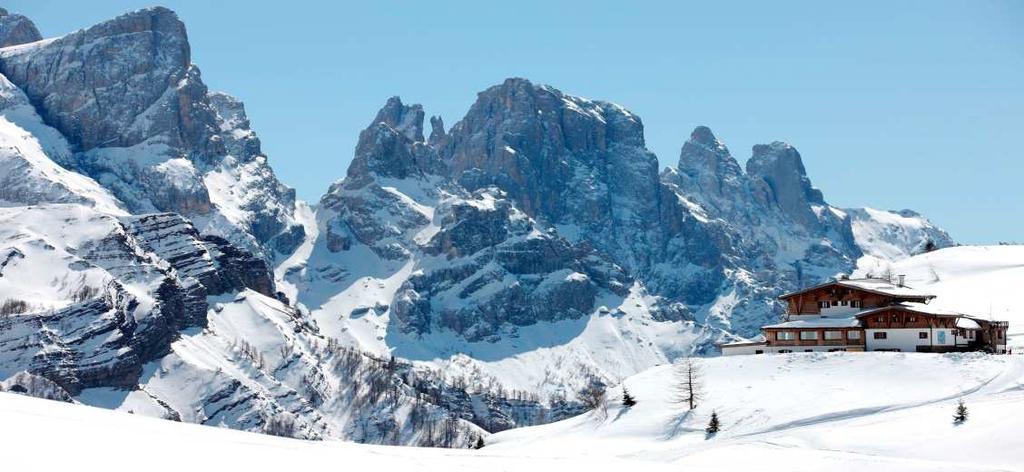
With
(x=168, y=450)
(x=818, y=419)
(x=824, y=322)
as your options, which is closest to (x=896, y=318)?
(x=824, y=322)

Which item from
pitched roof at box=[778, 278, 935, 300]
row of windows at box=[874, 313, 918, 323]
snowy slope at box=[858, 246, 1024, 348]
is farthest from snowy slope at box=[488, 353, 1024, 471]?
snowy slope at box=[858, 246, 1024, 348]

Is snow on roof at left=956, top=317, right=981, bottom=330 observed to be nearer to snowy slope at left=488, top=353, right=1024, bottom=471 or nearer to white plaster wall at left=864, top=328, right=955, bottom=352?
white plaster wall at left=864, top=328, right=955, bottom=352

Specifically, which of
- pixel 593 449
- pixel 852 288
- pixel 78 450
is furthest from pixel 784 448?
pixel 852 288

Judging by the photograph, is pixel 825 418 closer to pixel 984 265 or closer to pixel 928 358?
pixel 928 358

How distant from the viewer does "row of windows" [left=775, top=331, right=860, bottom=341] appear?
119 meters

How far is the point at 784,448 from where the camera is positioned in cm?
7338

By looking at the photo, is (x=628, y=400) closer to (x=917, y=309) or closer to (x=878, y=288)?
(x=917, y=309)

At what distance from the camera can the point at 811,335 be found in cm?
12275

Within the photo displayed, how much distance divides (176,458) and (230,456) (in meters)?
2.06

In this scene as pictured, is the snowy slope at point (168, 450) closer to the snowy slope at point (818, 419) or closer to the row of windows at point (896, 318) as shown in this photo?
the snowy slope at point (818, 419)

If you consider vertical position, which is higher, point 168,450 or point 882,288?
point 882,288

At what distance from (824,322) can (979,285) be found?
57.2 metres

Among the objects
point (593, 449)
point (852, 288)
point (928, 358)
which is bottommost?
point (593, 449)

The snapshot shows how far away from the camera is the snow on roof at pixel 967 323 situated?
380 feet
